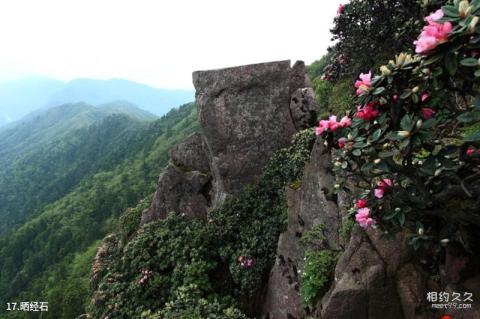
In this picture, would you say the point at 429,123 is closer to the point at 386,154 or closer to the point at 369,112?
the point at 386,154

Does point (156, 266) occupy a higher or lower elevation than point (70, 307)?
higher

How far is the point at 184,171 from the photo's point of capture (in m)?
14.4

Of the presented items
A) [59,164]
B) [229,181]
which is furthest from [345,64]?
[59,164]

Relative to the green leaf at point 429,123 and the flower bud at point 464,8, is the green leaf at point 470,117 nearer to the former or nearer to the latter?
the green leaf at point 429,123

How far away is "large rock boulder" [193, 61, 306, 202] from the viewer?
39.7 feet

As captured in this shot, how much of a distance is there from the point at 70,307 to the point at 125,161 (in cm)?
8090

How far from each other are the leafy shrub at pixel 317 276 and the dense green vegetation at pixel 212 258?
9.73 ft

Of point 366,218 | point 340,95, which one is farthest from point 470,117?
point 340,95

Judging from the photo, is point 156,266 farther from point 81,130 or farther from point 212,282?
point 81,130

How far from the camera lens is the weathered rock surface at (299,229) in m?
7.42

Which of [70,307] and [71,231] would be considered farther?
[71,231]

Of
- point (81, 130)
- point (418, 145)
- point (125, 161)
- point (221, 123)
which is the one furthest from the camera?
point (81, 130)

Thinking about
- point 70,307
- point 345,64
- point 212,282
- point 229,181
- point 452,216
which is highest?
point 345,64

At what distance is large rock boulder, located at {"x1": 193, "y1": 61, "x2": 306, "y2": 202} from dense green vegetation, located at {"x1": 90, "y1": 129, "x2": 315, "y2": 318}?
0.93 m
